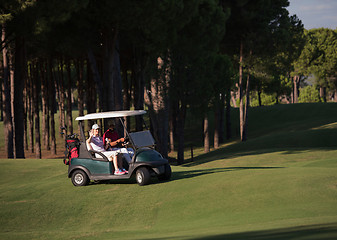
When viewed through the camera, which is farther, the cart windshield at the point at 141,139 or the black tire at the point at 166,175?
the black tire at the point at 166,175

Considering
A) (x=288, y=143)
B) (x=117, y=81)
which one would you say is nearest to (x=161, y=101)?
(x=117, y=81)

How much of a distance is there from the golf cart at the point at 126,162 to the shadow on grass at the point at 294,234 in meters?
5.86

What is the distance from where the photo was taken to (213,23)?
32938 mm

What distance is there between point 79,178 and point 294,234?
867 cm

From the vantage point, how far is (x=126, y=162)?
13477 millimetres

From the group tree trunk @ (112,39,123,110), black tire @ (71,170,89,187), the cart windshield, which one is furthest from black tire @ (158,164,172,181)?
tree trunk @ (112,39,123,110)

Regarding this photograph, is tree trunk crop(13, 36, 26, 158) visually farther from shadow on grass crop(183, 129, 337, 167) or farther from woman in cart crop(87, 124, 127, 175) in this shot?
woman in cart crop(87, 124, 127, 175)

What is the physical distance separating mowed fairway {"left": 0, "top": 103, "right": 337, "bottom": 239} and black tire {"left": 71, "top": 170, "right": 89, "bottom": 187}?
191 millimetres

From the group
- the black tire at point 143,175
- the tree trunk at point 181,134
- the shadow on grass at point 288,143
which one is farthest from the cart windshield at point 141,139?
the tree trunk at point 181,134

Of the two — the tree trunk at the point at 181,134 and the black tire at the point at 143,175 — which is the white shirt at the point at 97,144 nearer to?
the black tire at the point at 143,175

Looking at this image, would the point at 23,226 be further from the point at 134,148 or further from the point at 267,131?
the point at 267,131

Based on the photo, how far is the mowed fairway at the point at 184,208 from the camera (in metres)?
8.45

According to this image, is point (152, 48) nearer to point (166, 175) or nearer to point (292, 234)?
point (166, 175)

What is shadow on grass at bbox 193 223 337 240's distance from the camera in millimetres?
6456
